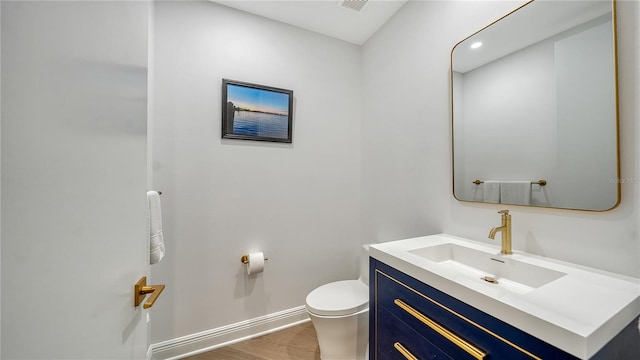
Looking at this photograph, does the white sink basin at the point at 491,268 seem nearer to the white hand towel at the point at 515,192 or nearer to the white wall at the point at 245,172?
the white hand towel at the point at 515,192

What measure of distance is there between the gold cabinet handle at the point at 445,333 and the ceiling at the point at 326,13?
201cm

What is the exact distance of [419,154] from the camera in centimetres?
165

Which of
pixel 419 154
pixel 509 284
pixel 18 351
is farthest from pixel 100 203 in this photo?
pixel 419 154

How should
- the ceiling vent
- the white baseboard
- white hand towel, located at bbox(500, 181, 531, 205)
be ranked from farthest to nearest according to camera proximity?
the ceiling vent < the white baseboard < white hand towel, located at bbox(500, 181, 531, 205)

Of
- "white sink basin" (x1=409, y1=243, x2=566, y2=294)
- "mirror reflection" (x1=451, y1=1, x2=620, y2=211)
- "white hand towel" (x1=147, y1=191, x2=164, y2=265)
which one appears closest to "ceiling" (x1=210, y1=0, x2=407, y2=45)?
"mirror reflection" (x1=451, y1=1, x2=620, y2=211)

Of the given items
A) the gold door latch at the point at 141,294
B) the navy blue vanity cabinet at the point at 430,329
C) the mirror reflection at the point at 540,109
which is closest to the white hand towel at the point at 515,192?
the mirror reflection at the point at 540,109

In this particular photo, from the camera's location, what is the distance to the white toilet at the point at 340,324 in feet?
4.71

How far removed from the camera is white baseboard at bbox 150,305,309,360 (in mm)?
1626

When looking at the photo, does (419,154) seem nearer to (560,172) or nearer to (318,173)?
(560,172)

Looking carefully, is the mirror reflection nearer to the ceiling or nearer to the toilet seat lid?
the ceiling

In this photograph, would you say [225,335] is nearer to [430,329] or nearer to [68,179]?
[430,329]

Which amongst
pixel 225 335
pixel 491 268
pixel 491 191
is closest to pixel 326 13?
pixel 491 191

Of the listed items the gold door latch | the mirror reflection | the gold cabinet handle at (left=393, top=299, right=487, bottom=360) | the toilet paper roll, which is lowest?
the toilet paper roll

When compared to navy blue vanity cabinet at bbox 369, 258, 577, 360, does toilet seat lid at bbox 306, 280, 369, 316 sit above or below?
below
